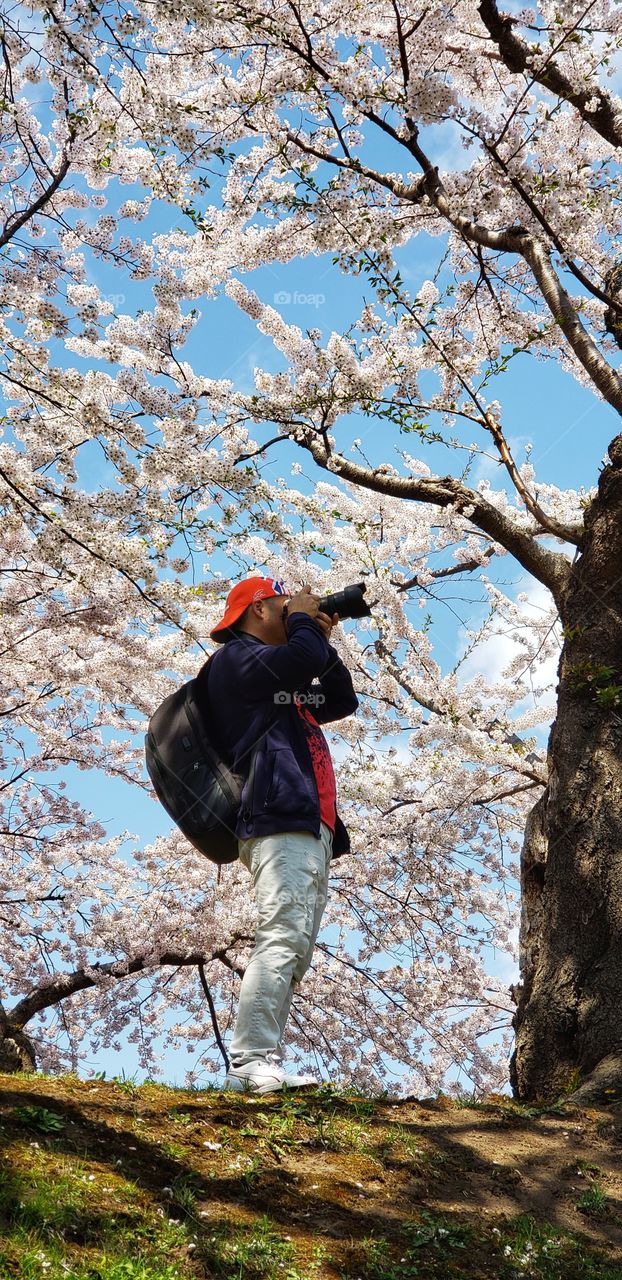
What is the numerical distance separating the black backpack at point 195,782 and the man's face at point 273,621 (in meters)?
0.50

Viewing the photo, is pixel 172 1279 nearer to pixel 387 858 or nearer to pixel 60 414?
pixel 60 414

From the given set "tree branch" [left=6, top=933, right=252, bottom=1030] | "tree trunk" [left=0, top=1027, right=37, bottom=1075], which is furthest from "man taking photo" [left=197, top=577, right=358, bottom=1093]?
"tree branch" [left=6, top=933, right=252, bottom=1030]

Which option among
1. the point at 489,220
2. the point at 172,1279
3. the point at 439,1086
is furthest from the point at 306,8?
the point at 439,1086

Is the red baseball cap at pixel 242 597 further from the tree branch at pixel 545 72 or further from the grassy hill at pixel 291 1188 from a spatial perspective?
the tree branch at pixel 545 72

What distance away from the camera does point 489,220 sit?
6.30m

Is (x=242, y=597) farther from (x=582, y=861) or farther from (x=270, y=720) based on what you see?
(x=582, y=861)

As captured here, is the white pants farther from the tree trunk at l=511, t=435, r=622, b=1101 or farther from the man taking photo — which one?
the tree trunk at l=511, t=435, r=622, b=1101

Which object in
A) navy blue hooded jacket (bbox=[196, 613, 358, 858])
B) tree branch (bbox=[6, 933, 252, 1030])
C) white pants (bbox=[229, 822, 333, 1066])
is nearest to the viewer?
white pants (bbox=[229, 822, 333, 1066])

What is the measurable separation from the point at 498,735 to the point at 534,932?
2.82 m

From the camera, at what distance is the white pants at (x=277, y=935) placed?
3.18 m

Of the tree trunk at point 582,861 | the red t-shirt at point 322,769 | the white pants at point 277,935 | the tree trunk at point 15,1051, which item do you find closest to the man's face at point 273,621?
the red t-shirt at point 322,769

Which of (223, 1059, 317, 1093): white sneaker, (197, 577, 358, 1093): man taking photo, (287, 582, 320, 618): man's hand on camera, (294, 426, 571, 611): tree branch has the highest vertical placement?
(294, 426, 571, 611): tree branch

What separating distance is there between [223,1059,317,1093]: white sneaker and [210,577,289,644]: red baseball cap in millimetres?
1705

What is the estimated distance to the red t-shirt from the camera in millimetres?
3539
